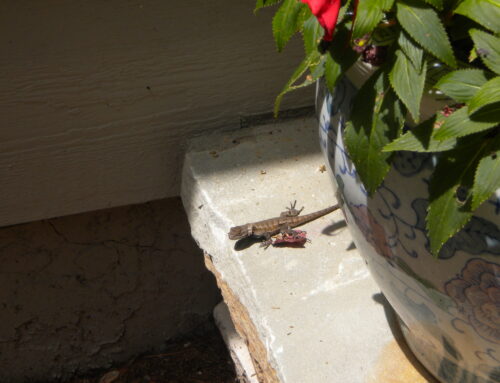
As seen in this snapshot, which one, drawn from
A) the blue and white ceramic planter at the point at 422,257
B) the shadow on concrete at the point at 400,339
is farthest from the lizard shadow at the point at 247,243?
the blue and white ceramic planter at the point at 422,257

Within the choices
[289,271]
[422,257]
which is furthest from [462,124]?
[289,271]

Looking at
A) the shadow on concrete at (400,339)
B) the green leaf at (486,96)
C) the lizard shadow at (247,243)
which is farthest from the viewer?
the lizard shadow at (247,243)

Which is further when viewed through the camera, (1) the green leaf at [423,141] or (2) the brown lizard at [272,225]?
(2) the brown lizard at [272,225]

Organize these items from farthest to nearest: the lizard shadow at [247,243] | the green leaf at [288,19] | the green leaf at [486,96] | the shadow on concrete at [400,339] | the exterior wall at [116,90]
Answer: the exterior wall at [116,90]
the lizard shadow at [247,243]
the shadow on concrete at [400,339]
the green leaf at [288,19]
the green leaf at [486,96]

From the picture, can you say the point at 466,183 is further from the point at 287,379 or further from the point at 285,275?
the point at 285,275

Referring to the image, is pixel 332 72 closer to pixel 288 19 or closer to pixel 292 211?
pixel 288 19

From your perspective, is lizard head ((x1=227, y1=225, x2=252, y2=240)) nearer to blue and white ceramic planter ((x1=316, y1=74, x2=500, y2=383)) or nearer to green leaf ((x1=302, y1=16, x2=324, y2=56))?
blue and white ceramic planter ((x1=316, y1=74, x2=500, y2=383))

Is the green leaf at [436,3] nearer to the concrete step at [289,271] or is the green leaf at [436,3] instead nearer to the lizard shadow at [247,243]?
the concrete step at [289,271]

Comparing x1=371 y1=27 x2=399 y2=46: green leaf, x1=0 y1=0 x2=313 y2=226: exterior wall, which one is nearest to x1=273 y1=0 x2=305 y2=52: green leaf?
x1=371 y1=27 x2=399 y2=46: green leaf
